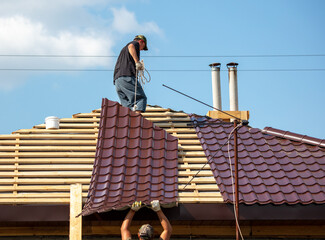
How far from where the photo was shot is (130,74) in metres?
11.4

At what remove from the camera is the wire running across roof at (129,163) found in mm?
9055

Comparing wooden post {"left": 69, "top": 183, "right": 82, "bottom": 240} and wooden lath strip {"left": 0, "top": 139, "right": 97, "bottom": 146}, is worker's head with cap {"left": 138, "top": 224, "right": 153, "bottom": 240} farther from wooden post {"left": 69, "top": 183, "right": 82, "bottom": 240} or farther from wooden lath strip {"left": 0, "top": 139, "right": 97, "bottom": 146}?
wooden lath strip {"left": 0, "top": 139, "right": 97, "bottom": 146}

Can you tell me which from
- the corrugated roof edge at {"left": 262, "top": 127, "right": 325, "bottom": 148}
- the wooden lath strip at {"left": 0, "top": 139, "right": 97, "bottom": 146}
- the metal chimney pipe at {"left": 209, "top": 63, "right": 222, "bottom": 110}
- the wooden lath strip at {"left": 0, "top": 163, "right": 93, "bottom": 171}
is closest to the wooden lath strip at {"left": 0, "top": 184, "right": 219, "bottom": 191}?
the wooden lath strip at {"left": 0, "top": 163, "right": 93, "bottom": 171}

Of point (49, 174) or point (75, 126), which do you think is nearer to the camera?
point (49, 174)

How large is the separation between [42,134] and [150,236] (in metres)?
4.49

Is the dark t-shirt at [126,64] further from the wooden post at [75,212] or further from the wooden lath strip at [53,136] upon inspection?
the wooden post at [75,212]

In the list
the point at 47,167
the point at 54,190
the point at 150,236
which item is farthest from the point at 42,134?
the point at 150,236

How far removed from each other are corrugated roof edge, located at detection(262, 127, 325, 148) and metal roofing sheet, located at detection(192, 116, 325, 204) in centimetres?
6

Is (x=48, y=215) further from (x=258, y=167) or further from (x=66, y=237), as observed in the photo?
(x=258, y=167)

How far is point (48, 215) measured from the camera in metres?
8.94

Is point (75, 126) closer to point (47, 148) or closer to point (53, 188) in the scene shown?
point (47, 148)

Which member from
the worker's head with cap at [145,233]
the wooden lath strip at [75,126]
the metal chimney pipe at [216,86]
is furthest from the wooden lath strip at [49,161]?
the metal chimney pipe at [216,86]


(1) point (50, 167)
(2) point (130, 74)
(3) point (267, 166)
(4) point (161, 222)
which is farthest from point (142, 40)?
(4) point (161, 222)

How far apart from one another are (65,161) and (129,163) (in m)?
1.14
